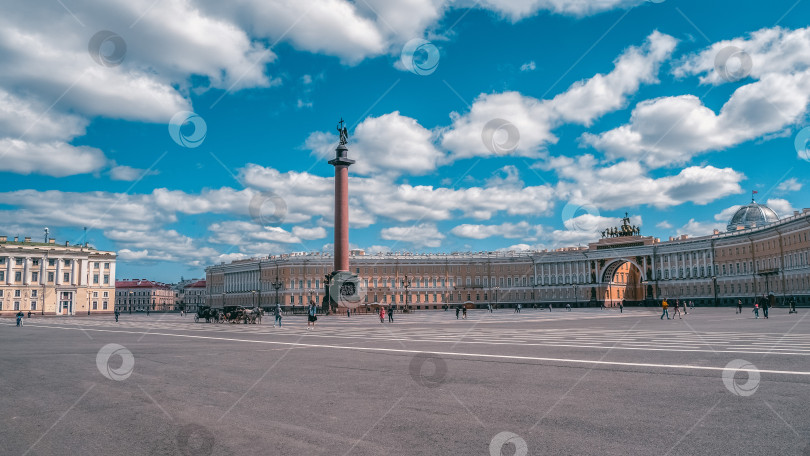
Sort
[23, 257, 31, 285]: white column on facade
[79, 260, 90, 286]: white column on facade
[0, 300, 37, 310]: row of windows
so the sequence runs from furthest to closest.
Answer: [79, 260, 90, 286]: white column on facade, [23, 257, 31, 285]: white column on facade, [0, 300, 37, 310]: row of windows

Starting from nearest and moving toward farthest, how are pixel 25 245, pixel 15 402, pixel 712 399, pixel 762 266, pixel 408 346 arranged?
pixel 712 399
pixel 15 402
pixel 408 346
pixel 762 266
pixel 25 245

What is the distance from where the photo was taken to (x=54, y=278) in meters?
97.1

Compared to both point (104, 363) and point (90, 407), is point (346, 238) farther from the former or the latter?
point (90, 407)

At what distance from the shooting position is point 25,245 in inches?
3812

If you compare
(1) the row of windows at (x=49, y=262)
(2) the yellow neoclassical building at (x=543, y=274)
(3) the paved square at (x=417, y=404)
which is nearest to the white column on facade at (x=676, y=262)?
(2) the yellow neoclassical building at (x=543, y=274)

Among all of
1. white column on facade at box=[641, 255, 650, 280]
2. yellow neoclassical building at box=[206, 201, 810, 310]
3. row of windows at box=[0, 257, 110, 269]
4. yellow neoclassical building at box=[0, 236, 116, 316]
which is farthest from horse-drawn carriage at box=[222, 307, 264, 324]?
white column on facade at box=[641, 255, 650, 280]

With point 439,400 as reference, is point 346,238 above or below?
above

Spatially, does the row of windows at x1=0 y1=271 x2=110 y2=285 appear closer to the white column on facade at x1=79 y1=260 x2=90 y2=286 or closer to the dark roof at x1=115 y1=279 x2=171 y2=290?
the white column on facade at x1=79 y1=260 x2=90 y2=286

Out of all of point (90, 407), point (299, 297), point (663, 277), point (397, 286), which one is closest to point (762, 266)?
point (663, 277)

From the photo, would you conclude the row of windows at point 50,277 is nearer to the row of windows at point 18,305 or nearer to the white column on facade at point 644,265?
the row of windows at point 18,305

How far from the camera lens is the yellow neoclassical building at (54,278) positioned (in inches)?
3617

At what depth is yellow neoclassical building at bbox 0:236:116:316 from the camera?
91.9 metres

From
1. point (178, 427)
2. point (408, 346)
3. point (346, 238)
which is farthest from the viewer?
point (346, 238)

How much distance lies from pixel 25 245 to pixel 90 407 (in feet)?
344
